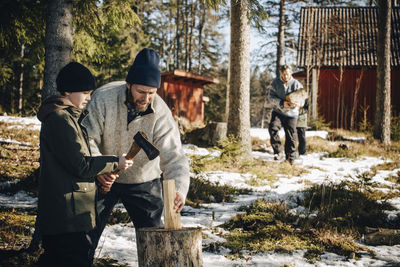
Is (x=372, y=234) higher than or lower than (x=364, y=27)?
lower

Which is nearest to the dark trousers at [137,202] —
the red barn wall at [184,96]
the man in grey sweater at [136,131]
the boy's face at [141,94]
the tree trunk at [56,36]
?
the man in grey sweater at [136,131]

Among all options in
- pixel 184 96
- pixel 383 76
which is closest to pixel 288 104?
pixel 383 76

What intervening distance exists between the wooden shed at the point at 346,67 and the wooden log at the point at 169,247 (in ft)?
54.3

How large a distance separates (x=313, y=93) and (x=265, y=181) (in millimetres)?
12759

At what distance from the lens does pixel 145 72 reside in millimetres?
2514

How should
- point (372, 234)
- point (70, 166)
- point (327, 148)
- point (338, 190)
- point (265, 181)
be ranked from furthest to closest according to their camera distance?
point (327, 148), point (265, 181), point (338, 190), point (372, 234), point (70, 166)

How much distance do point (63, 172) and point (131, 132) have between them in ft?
2.36

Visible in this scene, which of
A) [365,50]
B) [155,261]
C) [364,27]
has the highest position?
[364,27]

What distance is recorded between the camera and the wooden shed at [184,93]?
16391 millimetres

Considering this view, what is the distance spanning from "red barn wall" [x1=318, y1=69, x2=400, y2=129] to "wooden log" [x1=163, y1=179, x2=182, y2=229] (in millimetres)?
16821

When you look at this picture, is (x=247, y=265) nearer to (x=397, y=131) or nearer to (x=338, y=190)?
(x=338, y=190)

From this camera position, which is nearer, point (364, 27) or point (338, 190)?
point (338, 190)

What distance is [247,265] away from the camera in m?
3.15

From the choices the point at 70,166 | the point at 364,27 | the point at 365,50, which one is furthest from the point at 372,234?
the point at 364,27
